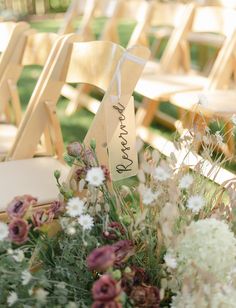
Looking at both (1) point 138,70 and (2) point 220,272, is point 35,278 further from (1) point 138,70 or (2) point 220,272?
(1) point 138,70

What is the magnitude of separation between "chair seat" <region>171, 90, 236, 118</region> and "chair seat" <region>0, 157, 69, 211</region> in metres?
0.73

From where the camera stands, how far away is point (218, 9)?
302 cm

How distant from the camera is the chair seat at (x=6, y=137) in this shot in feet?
7.53

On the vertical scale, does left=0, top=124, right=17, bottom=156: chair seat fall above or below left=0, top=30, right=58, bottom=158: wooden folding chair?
below

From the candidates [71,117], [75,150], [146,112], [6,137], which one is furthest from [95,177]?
[71,117]

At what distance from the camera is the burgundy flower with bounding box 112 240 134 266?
112 cm

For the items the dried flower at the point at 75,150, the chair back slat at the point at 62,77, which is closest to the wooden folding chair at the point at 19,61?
the chair back slat at the point at 62,77

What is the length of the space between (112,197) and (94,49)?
71 centimetres

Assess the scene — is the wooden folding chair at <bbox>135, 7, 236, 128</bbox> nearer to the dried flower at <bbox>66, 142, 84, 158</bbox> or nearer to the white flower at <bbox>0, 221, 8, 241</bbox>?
the dried flower at <bbox>66, 142, 84, 158</bbox>

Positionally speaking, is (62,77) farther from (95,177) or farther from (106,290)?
(106,290)

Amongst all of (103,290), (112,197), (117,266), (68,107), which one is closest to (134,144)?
(112,197)

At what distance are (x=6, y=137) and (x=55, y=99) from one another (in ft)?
1.53

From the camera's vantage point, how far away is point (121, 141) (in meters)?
1.48

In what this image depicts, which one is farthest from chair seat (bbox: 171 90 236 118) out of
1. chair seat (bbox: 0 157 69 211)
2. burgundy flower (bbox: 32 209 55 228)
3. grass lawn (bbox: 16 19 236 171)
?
burgundy flower (bbox: 32 209 55 228)
